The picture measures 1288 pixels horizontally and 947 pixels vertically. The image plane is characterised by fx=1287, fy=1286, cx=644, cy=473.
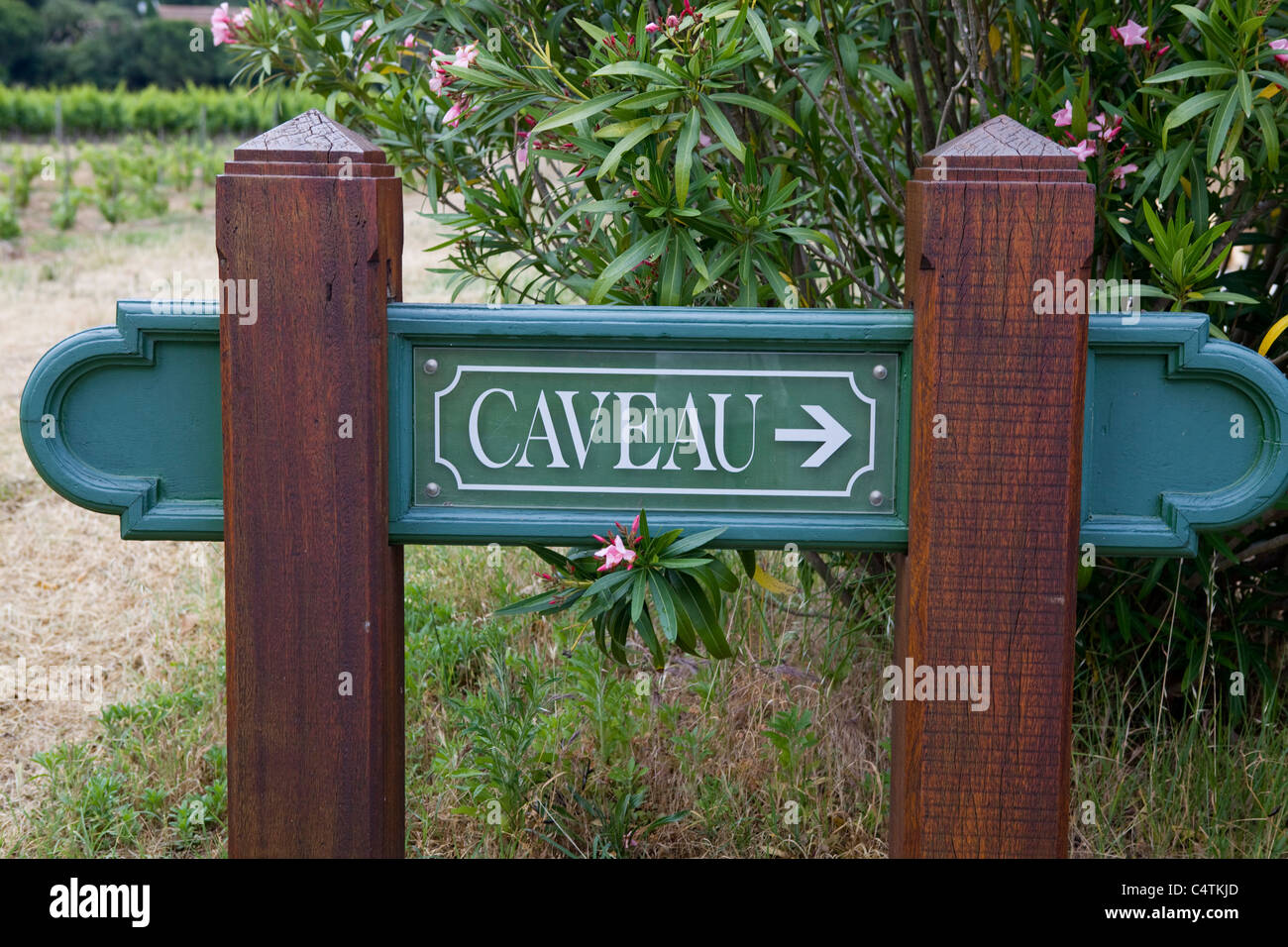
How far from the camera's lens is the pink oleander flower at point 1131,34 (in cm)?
230

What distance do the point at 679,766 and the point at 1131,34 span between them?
5.52 feet

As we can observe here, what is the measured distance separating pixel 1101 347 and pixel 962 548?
31cm

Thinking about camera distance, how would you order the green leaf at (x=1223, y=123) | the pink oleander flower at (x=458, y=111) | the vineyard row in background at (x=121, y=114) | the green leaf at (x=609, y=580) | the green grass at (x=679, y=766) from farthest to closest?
the vineyard row in background at (x=121, y=114), the green grass at (x=679, y=766), the pink oleander flower at (x=458, y=111), the green leaf at (x=1223, y=123), the green leaf at (x=609, y=580)

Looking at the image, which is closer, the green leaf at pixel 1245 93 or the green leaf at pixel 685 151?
the green leaf at pixel 685 151

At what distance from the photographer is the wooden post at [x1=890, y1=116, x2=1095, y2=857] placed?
5.05ft

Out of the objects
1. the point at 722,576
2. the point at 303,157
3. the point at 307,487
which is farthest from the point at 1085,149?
the point at 307,487

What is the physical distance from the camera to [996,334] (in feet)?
5.07

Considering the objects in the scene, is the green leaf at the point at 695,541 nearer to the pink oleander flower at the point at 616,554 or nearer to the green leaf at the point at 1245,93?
the pink oleander flower at the point at 616,554

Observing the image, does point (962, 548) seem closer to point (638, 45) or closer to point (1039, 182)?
point (1039, 182)

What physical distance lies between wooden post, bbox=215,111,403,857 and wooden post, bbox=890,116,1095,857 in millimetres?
669

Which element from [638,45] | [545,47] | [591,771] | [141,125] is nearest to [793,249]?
[545,47]

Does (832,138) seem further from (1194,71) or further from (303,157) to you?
(303,157)

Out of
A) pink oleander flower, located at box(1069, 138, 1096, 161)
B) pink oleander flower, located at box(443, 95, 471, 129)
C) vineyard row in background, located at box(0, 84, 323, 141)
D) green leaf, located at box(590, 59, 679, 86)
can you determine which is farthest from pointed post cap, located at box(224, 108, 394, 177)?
vineyard row in background, located at box(0, 84, 323, 141)

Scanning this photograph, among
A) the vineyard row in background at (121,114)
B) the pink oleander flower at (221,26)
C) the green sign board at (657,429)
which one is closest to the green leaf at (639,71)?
the green sign board at (657,429)
